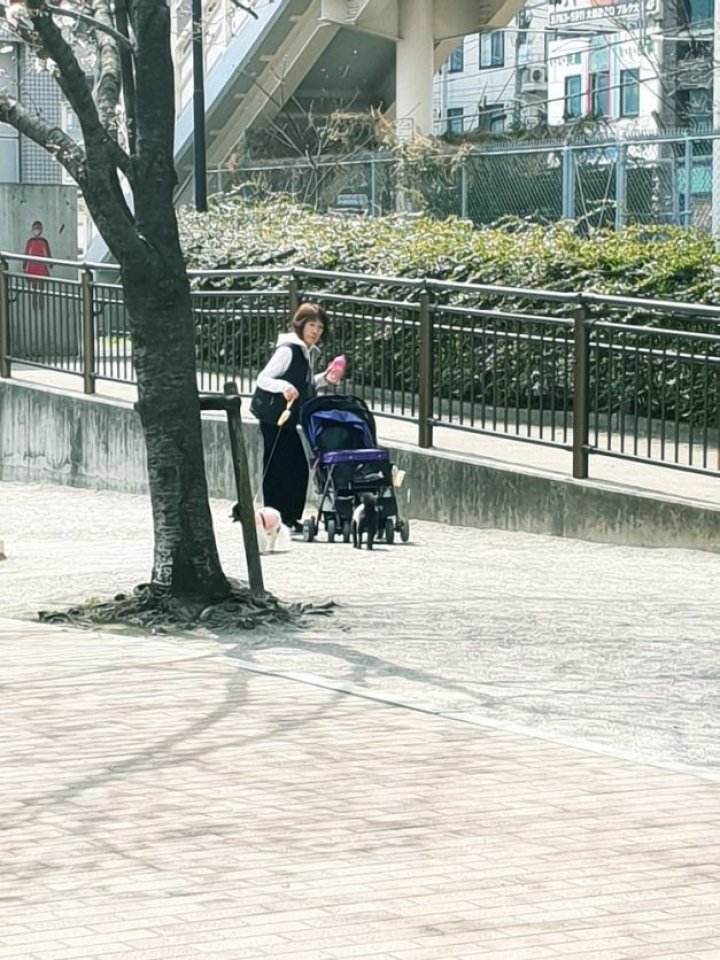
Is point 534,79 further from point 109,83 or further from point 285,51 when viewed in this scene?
point 109,83

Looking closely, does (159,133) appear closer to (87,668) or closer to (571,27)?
(87,668)

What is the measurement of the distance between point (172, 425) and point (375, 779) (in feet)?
12.3

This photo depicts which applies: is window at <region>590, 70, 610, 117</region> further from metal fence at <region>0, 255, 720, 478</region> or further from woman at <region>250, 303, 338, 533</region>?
woman at <region>250, 303, 338, 533</region>

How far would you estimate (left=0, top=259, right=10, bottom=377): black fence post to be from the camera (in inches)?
770

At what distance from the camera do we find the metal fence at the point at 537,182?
2607cm

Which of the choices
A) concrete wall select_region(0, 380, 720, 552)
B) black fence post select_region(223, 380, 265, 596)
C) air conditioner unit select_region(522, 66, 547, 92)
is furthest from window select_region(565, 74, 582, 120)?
black fence post select_region(223, 380, 265, 596)

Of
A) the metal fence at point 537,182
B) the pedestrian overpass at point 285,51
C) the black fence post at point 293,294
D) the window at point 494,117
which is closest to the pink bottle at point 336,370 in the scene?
the black fence post at point 293,294

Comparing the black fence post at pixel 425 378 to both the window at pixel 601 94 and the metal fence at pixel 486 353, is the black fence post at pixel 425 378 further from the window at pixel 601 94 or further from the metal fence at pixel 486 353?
the window at pixel 601 94

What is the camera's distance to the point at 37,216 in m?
25.5

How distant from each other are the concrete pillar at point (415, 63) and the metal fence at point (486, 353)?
1687cm

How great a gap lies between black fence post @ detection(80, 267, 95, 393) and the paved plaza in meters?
7.28

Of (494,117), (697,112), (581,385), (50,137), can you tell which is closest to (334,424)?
(581,385)

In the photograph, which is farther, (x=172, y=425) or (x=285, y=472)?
(x=285, y=472)

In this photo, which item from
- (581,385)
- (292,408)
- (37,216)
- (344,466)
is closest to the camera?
(344,466)
